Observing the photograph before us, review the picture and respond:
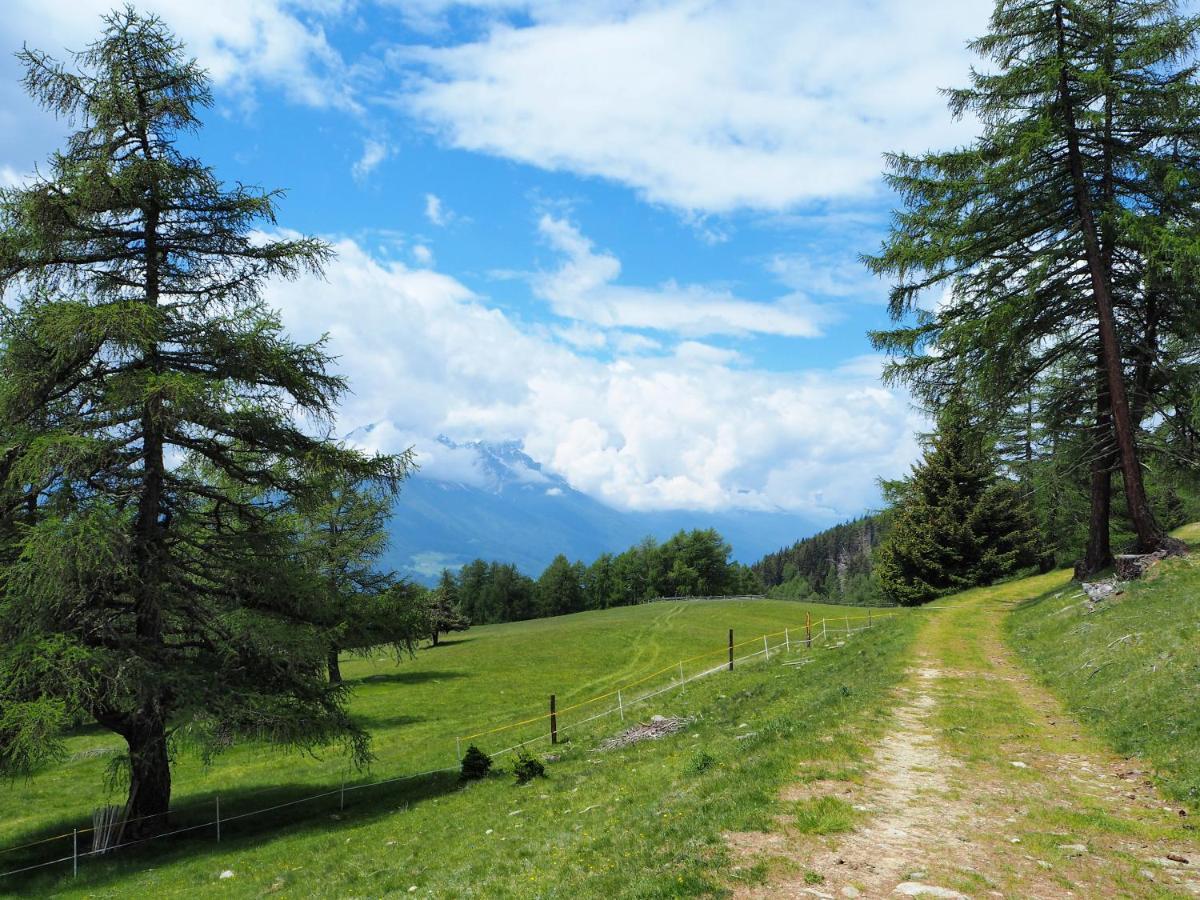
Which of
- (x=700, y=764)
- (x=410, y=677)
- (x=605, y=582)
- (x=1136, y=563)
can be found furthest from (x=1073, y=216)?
(x=605, y=582)

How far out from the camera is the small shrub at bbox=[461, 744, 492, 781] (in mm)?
20047

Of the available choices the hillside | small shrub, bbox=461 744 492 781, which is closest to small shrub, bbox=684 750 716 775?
the hillside

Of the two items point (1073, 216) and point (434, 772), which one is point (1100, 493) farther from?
point (434, 772)

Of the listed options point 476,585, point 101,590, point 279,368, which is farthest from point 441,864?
point 476,585

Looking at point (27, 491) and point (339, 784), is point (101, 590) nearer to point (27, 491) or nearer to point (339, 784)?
point (27, 491)

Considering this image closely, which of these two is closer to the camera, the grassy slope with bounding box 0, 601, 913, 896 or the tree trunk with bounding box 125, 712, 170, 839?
the grassy slope with bounding box 0, 601, 913, 896

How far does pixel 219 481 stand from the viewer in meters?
19.8

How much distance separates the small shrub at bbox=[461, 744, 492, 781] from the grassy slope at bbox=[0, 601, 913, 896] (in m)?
0.68

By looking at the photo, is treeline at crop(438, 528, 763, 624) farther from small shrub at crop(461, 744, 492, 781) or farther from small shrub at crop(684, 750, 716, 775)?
small shrub at crop(684, 750, 716, 775)

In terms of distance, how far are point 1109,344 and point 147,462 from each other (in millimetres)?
28692

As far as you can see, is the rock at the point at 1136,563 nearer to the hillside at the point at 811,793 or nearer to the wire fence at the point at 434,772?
the hillside at the point at 811,793

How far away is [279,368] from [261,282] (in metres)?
3.08

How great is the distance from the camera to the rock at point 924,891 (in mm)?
6926

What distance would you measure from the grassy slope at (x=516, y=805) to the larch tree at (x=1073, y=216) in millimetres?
10490
